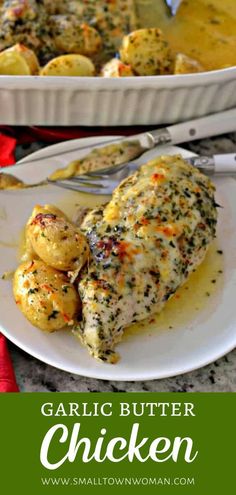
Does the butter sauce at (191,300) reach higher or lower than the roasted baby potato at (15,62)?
lower

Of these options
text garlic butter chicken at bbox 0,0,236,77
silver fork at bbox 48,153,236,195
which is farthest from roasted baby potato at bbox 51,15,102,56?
silver fork at bbox 48,153,236,195

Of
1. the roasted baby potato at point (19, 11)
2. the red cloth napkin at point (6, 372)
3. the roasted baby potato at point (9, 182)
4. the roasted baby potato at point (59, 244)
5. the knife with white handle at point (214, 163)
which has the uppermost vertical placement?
the roasted baby potato at point (19, 11)

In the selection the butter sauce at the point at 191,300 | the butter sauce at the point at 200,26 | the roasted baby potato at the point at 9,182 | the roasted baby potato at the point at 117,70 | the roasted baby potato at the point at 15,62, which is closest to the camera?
the butter sauce at the point at 191,300

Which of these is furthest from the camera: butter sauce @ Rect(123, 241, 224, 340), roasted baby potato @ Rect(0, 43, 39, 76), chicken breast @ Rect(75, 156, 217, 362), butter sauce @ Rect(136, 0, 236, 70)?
butter sauce @ Rect(136, 0, 236, 70)

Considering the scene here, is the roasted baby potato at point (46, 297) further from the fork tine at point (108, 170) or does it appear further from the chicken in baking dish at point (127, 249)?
the fork tine at point (108, 170)

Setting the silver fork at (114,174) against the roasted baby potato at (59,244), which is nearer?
the roasted baby potato at (59,244)

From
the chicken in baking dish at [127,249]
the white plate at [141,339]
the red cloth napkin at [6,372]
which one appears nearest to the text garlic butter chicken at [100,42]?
the white plate at [141,339]

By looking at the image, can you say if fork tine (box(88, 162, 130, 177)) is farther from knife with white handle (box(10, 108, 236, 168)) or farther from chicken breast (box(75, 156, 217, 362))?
chicken breast (box(75, 156, 217, 362))
